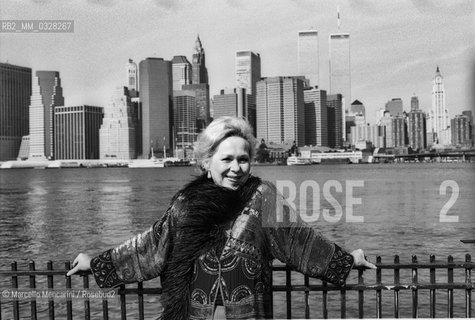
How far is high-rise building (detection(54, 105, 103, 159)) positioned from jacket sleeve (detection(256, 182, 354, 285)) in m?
115

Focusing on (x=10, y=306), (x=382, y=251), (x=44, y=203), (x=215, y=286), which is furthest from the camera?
(x=44, y=203)

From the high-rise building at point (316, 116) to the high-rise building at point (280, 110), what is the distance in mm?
3066

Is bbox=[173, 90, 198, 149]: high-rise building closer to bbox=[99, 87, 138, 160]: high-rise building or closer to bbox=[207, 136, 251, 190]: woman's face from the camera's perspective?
bbox=[99, 87, 138, 160]: high-rise building

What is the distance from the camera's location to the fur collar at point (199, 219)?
2.41 m

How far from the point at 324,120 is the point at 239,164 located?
125m

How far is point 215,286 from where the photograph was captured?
2387 millimetres

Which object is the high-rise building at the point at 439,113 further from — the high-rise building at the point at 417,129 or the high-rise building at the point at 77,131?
the high-rise building at the point at 77,131

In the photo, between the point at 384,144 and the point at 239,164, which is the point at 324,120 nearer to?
the point at 384,144

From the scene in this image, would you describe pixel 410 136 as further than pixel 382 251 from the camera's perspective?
Yes

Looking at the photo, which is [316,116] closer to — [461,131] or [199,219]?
[461,131]

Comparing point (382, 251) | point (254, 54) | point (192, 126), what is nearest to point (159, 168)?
point (192, 126)

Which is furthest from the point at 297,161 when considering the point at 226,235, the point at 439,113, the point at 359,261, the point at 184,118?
the point at 226,235

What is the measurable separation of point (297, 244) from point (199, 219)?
0.46 m

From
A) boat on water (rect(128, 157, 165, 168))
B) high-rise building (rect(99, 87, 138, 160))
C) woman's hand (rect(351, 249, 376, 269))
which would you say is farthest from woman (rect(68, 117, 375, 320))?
high-rise building (rect(99, 87, 138, 160))
